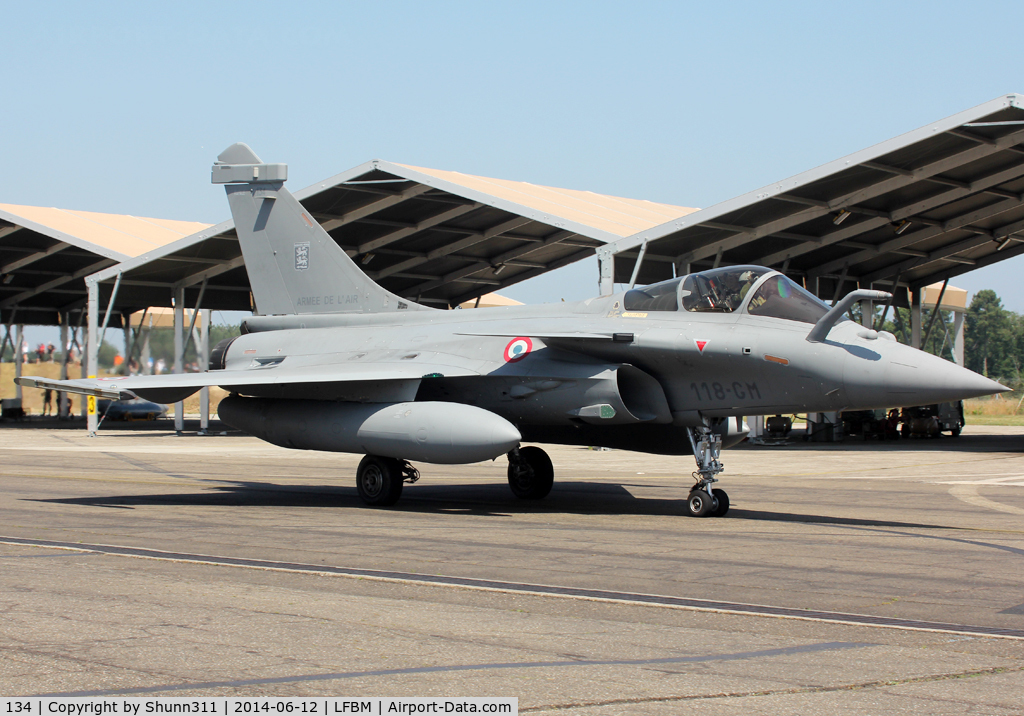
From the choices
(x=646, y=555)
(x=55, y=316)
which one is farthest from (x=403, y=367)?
(x=55, y=316)

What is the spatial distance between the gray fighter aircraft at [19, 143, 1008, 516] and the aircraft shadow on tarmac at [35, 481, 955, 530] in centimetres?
61

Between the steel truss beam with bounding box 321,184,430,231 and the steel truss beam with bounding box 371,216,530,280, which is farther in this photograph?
the steel truss beam with bounding box 371,216,530,280

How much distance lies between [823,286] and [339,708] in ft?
119

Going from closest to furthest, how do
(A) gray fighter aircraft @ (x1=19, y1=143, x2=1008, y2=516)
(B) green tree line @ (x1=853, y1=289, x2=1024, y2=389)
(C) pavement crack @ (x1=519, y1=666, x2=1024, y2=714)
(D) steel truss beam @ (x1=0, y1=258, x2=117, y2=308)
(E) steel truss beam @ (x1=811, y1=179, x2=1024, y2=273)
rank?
(C) pavement crack @ (x1=519, y1=666, x2=1024, y2=714) → (A) gray fighter aircraft @ (x1=19, y1=143, x2=1008, y2=516) → (E) steel truss beam @ (x1=811, y1=179, x2=1024, y2=273) → (D) steel truss beam @ (x1=0, y1=258, x2=117, y2=308) → (B) green tree line @ (x1=853, y1=289, x2=1024, y2=389)

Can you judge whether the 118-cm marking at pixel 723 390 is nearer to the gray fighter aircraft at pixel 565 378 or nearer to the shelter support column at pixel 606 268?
the gray fighter aircraft at pixel 565 378

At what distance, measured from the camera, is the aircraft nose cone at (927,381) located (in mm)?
10664

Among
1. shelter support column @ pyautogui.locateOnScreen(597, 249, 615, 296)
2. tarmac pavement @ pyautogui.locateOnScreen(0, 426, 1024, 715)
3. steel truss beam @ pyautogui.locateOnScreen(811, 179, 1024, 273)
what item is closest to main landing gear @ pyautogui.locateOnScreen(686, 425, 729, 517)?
tarmac pavement @ pyautogui.locateOnScreen(0, 426, 1024, 715)

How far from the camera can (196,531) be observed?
1130cm

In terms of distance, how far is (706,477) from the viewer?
12828 mm

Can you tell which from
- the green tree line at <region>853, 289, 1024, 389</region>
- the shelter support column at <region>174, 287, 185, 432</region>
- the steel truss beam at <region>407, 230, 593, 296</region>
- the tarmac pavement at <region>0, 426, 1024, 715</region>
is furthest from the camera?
the green tree line at <region>853, 289, 1024, 389</region>

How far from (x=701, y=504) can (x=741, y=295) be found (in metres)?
2.64

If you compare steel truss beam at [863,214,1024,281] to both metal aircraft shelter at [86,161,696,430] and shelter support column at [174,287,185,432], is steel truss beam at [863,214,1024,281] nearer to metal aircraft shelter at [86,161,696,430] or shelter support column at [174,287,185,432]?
metal aircraft shelter at [86,161,696,430]

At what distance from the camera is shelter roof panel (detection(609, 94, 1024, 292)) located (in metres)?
24.1

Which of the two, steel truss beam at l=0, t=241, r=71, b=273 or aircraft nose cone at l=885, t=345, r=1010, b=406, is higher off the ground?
steel truss beam at l=0, t=241, r=71, b=273
